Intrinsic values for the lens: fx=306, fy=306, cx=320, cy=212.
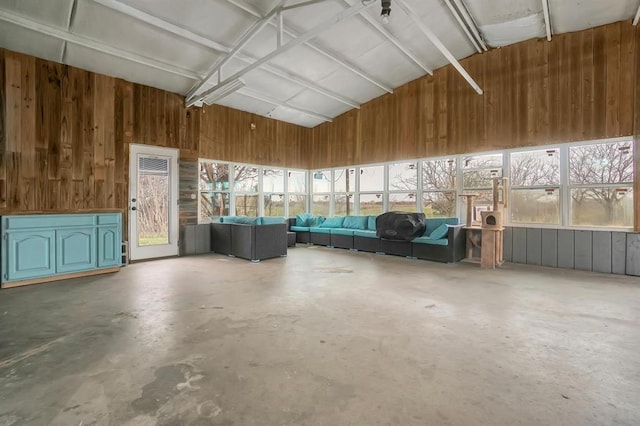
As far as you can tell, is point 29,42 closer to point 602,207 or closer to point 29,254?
point 29,254

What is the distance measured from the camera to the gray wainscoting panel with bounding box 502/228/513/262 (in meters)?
5.81

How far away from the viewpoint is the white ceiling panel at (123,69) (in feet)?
15.6

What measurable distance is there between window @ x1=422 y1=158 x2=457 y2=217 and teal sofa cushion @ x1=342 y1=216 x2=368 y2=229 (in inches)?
56.6

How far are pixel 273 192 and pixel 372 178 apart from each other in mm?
2721

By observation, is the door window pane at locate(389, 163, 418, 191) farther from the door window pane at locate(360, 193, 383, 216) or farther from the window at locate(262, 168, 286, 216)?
the window at locate(262, 168, 286, 216)

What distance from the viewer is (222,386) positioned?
1.80 metres

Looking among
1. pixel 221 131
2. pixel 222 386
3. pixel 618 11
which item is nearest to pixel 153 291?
pixel 222 386

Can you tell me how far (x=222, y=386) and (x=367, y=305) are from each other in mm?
1836

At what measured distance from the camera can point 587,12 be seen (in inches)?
188

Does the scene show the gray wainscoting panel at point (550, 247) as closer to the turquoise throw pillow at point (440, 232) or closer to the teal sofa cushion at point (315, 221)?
Answer: the turquoise throw pillow at point (440, 232)

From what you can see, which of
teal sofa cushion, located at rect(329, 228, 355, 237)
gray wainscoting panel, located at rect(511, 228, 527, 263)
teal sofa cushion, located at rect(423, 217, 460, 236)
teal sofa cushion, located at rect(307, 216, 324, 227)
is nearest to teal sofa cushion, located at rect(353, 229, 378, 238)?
teal sofa cushion, located at rect(329, 228, 355, 237)

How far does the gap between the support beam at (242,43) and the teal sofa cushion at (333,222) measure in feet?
14.2

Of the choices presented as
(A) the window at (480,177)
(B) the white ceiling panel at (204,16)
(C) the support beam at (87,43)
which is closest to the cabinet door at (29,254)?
(C) the support beam at (87,43)

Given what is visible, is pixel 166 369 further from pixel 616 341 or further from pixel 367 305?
pixel 616 341
